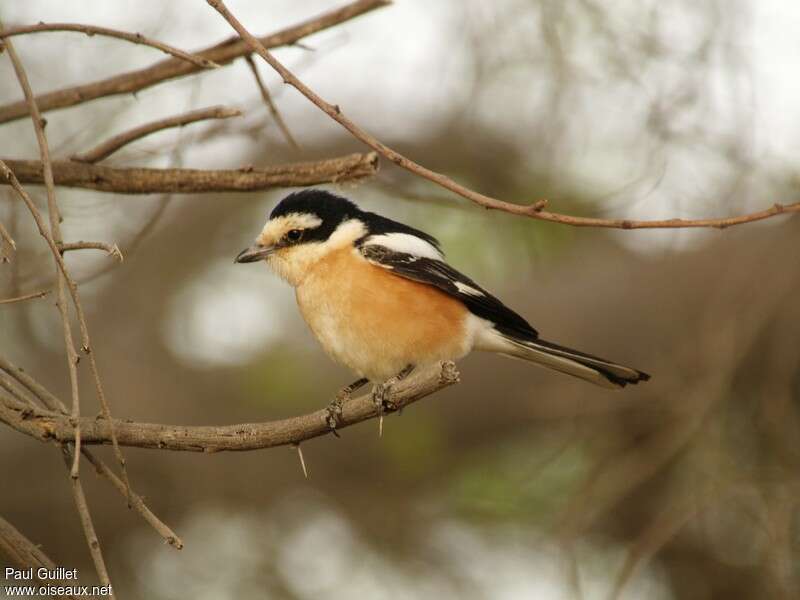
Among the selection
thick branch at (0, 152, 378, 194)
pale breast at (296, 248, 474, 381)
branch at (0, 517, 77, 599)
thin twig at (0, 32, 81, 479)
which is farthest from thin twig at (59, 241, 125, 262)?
pale breast at (296, 248, 474, 381)

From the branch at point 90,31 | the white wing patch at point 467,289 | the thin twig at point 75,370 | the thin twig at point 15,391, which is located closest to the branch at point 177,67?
the branch at point 90,31

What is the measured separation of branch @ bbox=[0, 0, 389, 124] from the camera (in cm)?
446

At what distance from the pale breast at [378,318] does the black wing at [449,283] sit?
4 centimetres

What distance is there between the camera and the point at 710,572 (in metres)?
6.73

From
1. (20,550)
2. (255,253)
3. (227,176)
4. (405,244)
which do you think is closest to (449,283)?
(405,244)

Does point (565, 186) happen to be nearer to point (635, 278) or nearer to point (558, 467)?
point (635, 278)

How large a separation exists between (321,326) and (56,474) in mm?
3475

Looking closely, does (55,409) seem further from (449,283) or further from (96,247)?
(449,283)

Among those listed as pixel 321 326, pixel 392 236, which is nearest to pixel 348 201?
pixel 392 236

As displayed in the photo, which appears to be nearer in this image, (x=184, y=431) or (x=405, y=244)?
(x=184, y=431)

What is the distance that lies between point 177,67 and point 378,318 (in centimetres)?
139

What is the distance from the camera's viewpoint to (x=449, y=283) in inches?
196

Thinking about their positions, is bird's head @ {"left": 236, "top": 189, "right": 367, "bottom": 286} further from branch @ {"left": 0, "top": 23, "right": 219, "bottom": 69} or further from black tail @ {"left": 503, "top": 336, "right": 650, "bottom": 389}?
branch @ {"left": 0, "top": 23, "right": 219, "bottom": 69}

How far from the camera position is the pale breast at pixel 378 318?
15.6 feet
